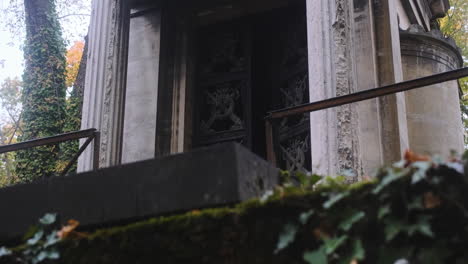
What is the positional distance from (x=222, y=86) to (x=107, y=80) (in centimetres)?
229

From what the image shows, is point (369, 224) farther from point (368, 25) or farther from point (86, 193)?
point (368, 25)

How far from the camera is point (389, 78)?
380 inches

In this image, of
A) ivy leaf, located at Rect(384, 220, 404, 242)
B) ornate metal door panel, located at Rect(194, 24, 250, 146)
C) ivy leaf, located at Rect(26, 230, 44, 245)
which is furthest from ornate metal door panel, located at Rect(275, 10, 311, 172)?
ivy leaf, located at Rect(384, 220, 404, 242)

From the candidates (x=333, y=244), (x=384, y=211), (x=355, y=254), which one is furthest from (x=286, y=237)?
(x=384, y=211)

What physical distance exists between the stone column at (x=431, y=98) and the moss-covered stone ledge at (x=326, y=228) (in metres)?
7.99

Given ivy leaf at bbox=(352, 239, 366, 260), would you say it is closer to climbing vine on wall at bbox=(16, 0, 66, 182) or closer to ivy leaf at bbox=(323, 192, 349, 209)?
ivy leaf at bbox=(323, 192, 349, 209)

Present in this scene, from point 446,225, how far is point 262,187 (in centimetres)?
138

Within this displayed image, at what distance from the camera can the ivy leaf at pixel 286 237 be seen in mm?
3264

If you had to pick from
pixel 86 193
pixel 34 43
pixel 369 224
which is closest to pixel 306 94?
pixel 86 193

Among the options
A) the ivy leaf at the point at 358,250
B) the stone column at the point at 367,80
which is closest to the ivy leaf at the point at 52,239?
the ivy leaf at the point at 358,250

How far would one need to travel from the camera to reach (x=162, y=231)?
372 cm

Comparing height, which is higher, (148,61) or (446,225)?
(148,61)

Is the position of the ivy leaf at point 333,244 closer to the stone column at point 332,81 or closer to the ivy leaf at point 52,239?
the ivy leaf at point 52,239

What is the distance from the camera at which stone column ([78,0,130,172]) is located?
406 inches
